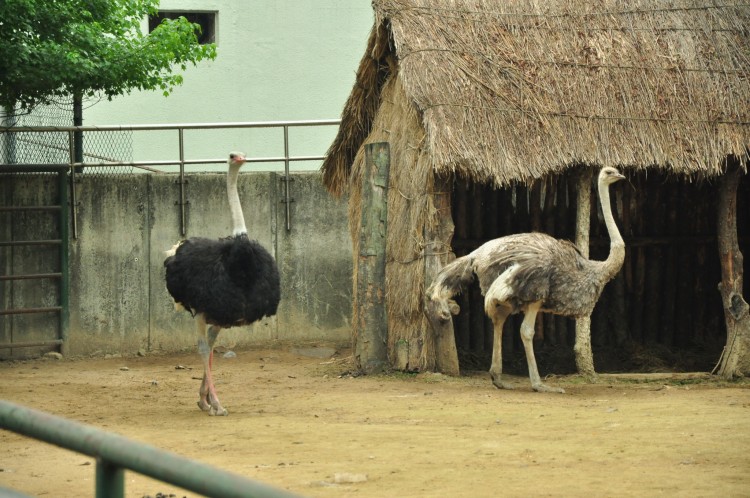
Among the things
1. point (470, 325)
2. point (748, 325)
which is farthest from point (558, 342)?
point (748, 325)

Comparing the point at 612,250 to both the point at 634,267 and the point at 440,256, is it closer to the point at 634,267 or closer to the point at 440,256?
→ the point at 440,256

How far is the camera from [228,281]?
27.0 ft

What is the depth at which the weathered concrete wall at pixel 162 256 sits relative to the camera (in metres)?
12.3

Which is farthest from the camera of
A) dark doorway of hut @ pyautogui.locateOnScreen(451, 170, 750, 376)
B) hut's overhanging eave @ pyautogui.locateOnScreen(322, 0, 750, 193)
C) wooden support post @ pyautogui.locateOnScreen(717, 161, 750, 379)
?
dark doorway of hut @ pyautogui.locateOnScreen(451, 170, 750, 376)

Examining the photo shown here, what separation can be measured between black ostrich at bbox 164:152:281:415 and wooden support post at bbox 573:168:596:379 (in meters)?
3.27

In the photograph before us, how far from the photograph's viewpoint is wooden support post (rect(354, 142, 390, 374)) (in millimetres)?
10492

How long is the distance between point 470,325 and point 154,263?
3.78 meters

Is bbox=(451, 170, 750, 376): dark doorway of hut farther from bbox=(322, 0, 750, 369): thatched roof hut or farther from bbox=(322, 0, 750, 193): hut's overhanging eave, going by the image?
bbox=(322, 0, 750, 193): hut's overhanging eave

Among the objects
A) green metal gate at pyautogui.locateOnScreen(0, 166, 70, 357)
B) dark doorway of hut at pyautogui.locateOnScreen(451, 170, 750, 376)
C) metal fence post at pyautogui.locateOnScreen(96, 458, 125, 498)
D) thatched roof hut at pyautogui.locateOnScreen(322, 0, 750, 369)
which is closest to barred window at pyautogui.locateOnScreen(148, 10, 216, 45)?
green metal gate at pyautogui.locateOnScreen(0, 166, 70, 357)

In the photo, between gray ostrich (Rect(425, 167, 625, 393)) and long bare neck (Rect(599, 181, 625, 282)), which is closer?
gray ostrich (Rect(425, 167, 625, 393))

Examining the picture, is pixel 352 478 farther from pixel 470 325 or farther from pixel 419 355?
pixel 470 325

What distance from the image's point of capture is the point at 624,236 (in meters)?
12.1

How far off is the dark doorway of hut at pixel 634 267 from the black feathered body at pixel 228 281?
3.69 m

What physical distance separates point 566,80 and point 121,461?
9.17m
